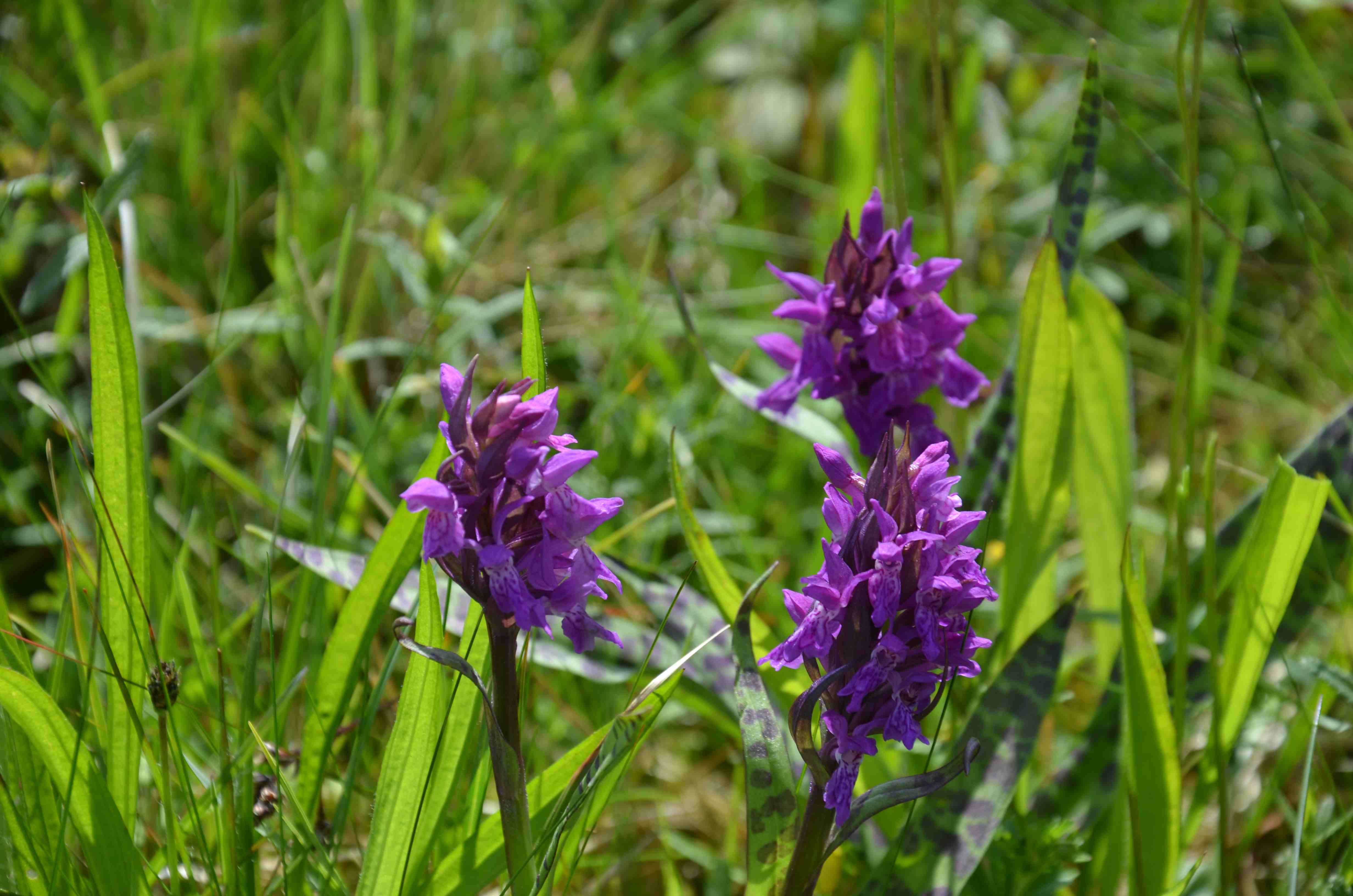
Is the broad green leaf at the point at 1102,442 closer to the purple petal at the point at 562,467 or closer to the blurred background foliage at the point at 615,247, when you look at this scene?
the blurred background foliage at the point at 615,247

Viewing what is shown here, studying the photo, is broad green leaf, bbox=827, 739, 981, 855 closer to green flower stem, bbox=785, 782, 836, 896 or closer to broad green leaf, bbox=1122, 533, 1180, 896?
green flower stem, bbox=785, 782, 836, 896

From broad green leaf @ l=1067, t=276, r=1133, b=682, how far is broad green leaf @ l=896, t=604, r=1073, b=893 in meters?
0.51

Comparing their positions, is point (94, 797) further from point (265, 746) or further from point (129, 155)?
point (129, 155)

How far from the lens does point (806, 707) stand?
3.84 feet

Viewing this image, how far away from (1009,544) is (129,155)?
1.96 meters

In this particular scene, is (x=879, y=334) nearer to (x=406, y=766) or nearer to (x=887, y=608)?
(x=887, y=608)

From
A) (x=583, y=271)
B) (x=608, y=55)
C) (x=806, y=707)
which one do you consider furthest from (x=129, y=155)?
(x=608, y=55)

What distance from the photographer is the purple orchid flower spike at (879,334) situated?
163 cm

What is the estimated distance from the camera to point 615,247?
296cm

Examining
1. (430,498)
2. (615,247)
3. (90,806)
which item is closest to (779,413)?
(430,498)

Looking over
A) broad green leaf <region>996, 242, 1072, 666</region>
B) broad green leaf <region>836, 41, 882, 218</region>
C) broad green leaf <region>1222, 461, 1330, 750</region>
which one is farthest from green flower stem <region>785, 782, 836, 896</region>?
broad green leaf <region>836, 41, 882, 218</region>

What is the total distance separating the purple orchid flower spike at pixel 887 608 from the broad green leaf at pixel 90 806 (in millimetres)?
845

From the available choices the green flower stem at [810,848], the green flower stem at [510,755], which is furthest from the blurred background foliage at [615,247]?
the green flower stem at [810,848]

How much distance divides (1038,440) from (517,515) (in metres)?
0.96
